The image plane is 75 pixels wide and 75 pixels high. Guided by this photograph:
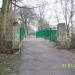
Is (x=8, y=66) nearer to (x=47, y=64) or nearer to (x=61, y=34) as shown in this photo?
(x=47, y=64)

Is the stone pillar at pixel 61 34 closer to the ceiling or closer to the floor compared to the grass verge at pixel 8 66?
closer to the ceiling

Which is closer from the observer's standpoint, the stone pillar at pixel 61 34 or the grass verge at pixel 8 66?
the grass verge at pixel 8 66

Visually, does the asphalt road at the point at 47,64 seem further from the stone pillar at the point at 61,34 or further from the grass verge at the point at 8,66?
the stone pillar at the point at 61,34

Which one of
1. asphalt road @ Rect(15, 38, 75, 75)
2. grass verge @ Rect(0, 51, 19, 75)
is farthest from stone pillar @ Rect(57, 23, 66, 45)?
grass verge @ Rect(0, 51, 19, 75)

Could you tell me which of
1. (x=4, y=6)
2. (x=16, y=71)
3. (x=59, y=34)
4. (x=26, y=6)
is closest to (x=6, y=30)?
(x=4, y=6)

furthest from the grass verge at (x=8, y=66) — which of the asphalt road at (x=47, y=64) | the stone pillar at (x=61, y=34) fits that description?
the stone pillar at (x=61, y=34)

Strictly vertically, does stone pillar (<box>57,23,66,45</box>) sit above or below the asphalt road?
above

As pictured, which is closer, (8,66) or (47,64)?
(8,66)

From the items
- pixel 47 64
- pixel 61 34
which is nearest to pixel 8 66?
pixel 47 64

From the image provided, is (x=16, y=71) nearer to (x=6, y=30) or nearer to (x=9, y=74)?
(x=9, y=74)

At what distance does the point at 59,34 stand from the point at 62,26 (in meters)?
0.97

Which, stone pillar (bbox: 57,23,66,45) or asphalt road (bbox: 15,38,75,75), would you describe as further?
stone pillar (bbox: 57,23,66,45)

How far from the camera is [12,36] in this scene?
18188 millimetres

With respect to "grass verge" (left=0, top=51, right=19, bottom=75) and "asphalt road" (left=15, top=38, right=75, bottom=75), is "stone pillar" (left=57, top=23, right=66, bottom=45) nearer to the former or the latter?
"asphalt road" (left=15, top=38, right=75, bottom=75)
